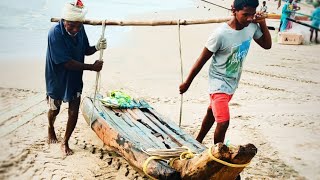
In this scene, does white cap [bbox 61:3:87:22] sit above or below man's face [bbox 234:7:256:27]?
below

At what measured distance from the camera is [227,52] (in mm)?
3369

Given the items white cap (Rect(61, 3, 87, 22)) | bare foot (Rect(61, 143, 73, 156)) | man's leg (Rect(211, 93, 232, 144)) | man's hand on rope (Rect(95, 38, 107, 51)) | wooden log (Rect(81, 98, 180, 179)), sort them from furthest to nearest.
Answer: bare foot (Rect(61, 143, 73, 156)), man's hand on rope (Rect(95, 38, 107, 51)), white cap (Rect(61, 3, 87, 22)), man's leg (Rect(211, 93, 232, 144)), wooden log (Rect(81, 98, 180, 179))

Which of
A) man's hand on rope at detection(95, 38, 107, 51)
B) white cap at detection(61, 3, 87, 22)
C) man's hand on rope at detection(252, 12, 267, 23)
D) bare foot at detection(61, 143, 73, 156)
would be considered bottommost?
bare foot at detection(61, 143, 73, 156)

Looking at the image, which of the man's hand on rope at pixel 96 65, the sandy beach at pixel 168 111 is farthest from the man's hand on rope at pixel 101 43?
the sandy beach at pixel 168 111

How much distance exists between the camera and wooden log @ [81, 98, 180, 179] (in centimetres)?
297

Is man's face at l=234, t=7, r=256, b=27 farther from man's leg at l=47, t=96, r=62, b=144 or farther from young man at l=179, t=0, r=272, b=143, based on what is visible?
man's leg at l=47, t=96, r=62, b=144

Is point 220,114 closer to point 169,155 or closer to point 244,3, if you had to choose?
point 169,155

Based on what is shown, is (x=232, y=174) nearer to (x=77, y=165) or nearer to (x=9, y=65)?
(x=77, y=165)

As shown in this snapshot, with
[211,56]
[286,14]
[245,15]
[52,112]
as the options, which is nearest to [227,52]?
[211,56]

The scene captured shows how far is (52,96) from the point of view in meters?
3.90

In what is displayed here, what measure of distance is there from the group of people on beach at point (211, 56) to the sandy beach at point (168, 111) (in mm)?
595

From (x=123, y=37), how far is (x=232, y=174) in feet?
33.6

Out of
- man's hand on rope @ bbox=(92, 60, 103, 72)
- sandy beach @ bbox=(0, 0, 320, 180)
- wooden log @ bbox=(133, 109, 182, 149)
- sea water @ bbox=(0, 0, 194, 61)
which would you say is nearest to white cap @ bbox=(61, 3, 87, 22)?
man's hand on rope @ bbox=(92, 60, 103, 72)

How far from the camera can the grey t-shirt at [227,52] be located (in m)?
3.30
